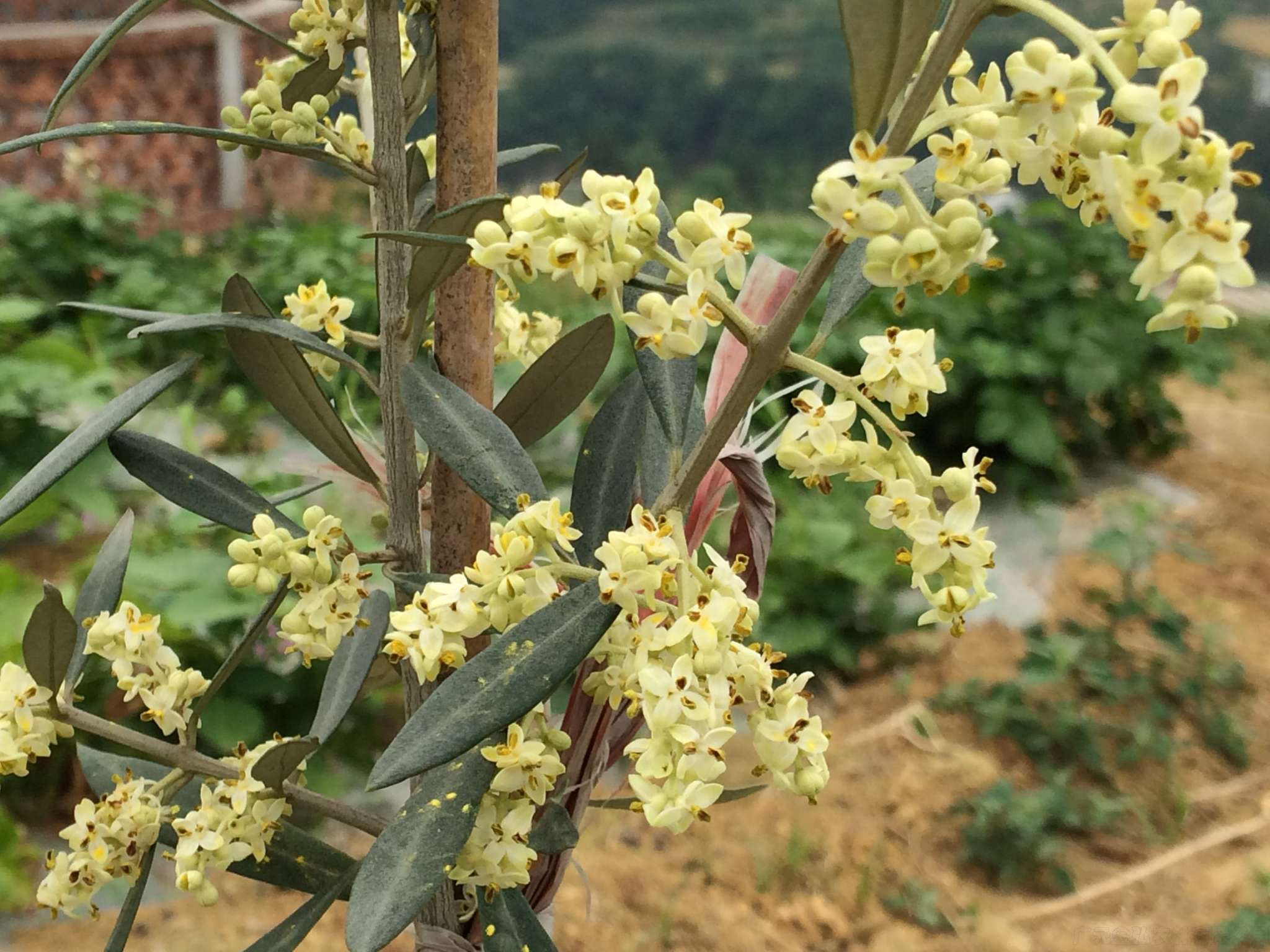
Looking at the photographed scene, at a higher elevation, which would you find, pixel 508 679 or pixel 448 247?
pixel 448 247

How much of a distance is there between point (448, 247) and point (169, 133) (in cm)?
11

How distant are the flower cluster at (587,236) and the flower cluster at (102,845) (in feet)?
1.02

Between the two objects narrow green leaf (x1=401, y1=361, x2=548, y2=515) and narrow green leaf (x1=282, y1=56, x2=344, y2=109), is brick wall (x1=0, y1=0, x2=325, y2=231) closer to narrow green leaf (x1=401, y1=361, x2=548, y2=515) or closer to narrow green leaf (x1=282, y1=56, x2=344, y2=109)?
narrow green leaf (x1=282, y1=56, x2=344, y2=109)

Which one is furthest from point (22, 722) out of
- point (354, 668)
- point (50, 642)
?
point (354, 668)

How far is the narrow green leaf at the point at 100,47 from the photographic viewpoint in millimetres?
415

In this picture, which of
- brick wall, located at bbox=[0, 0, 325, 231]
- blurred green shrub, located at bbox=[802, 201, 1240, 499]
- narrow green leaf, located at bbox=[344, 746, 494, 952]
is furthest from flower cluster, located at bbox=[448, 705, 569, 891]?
brick wall, located at bbox=[0, 0, 325, 231]

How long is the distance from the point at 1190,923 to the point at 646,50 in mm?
2134

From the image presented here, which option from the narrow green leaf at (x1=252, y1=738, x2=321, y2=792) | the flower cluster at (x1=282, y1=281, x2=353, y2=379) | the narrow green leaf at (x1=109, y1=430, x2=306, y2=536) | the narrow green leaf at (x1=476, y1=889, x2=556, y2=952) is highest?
the flower cluster at (x1=282, y1=281, x2=353, y2=379)

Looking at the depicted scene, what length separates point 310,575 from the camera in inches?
16.8

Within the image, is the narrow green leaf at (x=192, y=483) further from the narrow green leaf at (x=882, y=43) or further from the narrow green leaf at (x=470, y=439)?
the narrow green leaf at (x=882, y=43)

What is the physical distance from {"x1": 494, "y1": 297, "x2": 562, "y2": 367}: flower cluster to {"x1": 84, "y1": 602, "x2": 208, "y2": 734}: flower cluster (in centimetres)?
23

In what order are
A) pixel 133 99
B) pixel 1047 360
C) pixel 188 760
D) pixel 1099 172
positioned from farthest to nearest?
1. pixel 133 99
2. pixel 1047 360
3. pixel 188 760
4. pixel 1099 172

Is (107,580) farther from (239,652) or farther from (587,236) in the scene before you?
(587,236)

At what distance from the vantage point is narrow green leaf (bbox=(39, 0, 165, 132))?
415 mm
